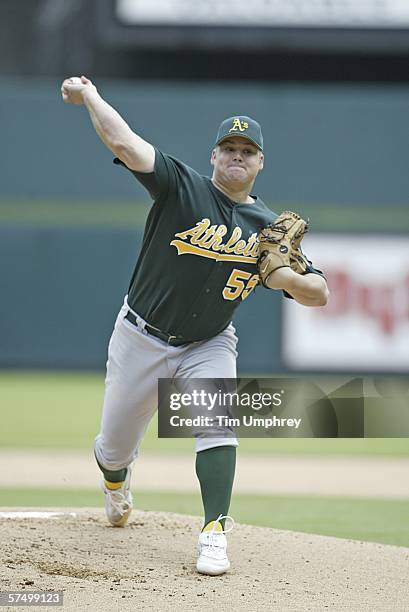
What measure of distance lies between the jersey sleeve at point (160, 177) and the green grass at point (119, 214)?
29.6 ft

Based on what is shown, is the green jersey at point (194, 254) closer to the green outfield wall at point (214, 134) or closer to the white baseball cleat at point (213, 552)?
the white baseball cleat at point (213, 552)

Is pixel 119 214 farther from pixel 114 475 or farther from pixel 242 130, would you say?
pixel 242 130

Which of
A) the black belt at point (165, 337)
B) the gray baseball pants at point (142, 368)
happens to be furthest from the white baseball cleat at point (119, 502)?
the black belt at point (165, 337)

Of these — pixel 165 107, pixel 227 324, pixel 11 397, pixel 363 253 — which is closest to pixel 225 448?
pixel 227 324

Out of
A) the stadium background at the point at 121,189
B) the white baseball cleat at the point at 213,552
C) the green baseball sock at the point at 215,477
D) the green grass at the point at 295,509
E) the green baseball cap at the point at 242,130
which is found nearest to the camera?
the white baseball cleat at the point at 213,552

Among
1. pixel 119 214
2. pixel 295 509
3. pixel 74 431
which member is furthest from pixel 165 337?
pixel 119 214

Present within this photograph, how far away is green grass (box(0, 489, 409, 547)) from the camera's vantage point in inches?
215

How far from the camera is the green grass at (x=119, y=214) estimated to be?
1319 centimetres

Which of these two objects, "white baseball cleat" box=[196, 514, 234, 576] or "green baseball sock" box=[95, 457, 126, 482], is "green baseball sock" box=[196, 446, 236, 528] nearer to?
"white baseball cleat" box=[196, 514, 234, 576]

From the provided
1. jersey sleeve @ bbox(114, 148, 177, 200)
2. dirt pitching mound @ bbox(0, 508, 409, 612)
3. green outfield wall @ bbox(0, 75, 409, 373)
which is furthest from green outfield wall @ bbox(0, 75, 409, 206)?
jersey sleeve @ bbox(114, 148, 177, 200)

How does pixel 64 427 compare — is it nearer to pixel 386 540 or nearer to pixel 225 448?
pixel 386 540

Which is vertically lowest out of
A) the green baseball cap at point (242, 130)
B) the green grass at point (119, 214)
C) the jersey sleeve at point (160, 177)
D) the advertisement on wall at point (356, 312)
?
the jersey sleeve at point (160, 177)

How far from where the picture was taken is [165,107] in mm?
13547

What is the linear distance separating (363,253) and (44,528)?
28.2 ft
